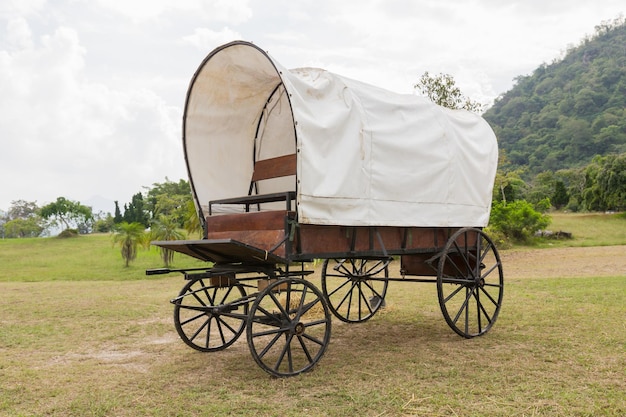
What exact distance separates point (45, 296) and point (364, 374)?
9.70 m

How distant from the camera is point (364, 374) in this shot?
5543 mm

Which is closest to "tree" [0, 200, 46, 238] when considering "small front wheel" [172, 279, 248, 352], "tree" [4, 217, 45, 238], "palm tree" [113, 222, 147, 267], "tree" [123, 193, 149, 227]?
"tree" [4, 217, 45, 238]

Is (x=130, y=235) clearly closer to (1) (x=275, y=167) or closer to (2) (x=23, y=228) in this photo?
(1) (x=275, y=167)

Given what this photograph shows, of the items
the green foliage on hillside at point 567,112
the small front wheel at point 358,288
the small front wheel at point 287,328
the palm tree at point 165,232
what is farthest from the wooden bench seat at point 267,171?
the green foliage on hillside at point 567,112

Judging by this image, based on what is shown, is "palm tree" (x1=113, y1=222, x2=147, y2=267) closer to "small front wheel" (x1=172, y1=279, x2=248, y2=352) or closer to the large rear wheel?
"small front wheel" (x1=172, y1=279, x2=248, y2=352)

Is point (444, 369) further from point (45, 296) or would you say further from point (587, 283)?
point (45, 296)

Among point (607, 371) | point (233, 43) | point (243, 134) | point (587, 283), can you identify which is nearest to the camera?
point (607, 371)

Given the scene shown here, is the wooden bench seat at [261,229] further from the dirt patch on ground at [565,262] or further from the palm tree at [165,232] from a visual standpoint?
the palm tree at [165,232]

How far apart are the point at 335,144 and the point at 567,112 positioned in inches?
3065

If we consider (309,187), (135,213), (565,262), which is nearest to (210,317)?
(309,187)

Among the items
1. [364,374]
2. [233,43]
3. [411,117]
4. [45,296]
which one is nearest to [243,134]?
[233,43]

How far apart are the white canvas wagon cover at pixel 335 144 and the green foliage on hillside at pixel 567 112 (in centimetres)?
4980

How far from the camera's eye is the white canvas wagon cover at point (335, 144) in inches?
225

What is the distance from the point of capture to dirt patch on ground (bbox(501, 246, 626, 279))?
52.1 ft
